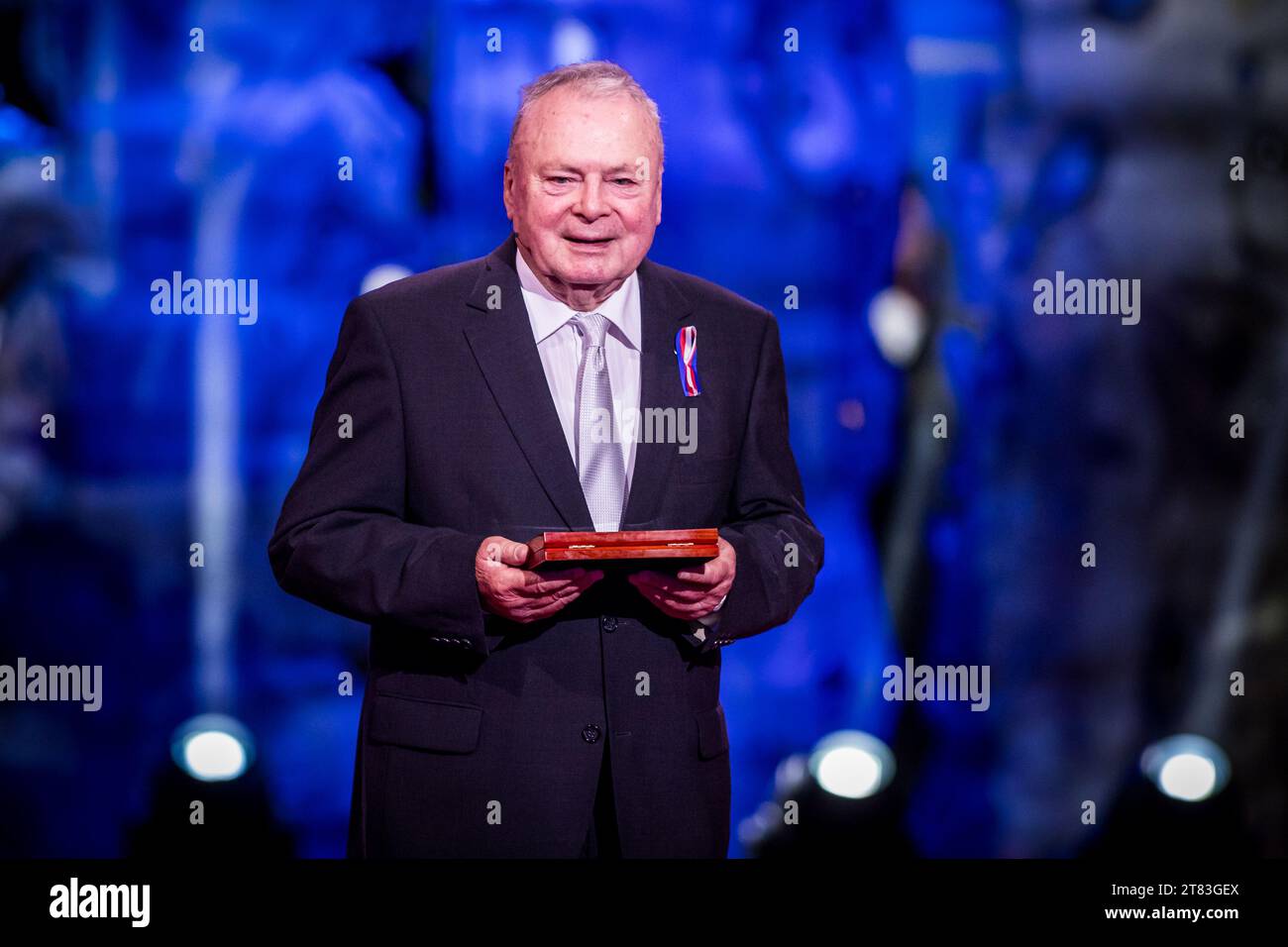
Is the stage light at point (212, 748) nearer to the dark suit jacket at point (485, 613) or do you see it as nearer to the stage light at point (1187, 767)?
the dark suit jacket at point (485, 613)

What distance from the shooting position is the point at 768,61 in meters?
4.13

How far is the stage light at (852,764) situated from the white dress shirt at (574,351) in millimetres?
1506

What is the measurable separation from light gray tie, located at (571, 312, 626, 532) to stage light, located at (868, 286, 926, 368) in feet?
4.40

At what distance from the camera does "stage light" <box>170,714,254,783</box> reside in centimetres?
407

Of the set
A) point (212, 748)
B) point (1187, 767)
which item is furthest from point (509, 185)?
point (1187, 767)

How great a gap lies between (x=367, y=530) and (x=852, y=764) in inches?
73.2

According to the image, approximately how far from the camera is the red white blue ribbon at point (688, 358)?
3064 millimetres

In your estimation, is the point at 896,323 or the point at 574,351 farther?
the point at 896,323

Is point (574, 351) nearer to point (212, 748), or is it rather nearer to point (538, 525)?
point (538, 525)

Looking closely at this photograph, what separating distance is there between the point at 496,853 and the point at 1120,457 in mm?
2229

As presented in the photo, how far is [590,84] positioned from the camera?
3.01 meters

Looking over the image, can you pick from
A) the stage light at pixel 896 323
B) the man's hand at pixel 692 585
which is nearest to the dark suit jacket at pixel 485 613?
the man's hand at pixel 692 585

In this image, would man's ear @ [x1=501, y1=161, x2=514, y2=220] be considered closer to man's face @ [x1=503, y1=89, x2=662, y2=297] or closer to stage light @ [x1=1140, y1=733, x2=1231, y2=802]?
man's face @ [x1=503, y1=89, x2=662, y2=297]
